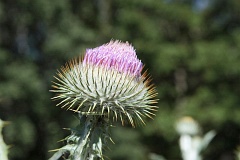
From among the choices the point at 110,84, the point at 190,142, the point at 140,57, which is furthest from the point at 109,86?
the point at 140,57

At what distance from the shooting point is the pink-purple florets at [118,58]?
9.86 feet

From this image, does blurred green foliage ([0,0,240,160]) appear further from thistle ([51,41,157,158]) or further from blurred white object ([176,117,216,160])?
thistle ([51,41,157,158])

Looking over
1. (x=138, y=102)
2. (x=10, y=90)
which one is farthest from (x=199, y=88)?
(x=138, y=102)

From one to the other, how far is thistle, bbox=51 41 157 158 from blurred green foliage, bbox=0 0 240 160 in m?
14.5

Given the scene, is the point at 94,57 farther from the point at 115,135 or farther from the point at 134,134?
the point at 134,134

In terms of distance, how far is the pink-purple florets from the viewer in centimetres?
300

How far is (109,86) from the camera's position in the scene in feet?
10.3

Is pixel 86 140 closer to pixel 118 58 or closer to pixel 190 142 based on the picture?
pixel 118 58

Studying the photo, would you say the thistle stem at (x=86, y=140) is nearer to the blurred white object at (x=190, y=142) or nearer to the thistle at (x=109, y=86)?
the thistle at (x=109, y=86)

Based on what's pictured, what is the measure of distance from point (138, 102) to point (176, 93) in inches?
830

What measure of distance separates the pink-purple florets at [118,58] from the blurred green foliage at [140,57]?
14622 millimetres

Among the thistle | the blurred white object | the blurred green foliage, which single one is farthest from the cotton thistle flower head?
the blurred green foliage

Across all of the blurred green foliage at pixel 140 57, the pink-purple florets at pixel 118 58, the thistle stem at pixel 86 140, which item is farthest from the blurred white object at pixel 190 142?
the blurred green foliage at pixel 140 57

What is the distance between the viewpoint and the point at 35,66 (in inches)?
766
